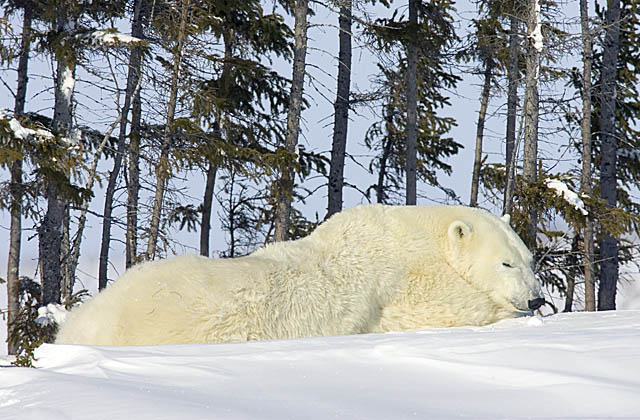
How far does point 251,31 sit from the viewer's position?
18562mm

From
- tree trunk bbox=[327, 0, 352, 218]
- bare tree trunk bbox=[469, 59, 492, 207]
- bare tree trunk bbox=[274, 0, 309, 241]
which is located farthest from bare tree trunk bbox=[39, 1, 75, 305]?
bare tree trunk bbox=[469, 59, 492, 207]

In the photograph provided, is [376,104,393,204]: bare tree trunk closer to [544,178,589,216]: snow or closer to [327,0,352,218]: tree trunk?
[327,0,352,218]: tree trunk

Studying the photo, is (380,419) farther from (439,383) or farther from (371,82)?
(371,82)

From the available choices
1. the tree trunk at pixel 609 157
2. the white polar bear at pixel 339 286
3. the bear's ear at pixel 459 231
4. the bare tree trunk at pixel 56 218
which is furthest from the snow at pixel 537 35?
the bear's ear at pixel 459 231

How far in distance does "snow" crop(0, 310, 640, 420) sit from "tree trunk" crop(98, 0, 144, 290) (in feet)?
34.3

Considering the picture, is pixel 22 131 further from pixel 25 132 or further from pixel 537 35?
pixel 537 35

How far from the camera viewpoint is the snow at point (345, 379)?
2.25 m

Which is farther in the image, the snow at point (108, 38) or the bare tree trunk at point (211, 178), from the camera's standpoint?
the bare tree trunk at point (211, 178)

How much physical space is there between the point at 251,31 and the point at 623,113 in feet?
40.6

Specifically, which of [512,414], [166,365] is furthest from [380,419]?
[166,365]

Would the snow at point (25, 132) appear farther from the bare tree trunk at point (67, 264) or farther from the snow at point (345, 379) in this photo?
the snow at point (345, 379)

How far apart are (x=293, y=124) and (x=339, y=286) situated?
10.00 meters

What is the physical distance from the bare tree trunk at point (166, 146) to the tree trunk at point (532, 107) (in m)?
7.02

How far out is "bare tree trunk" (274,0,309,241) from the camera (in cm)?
1476
